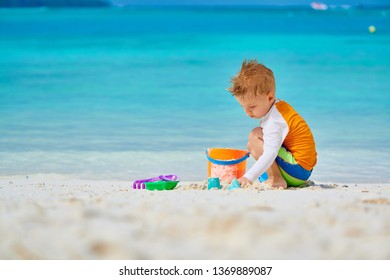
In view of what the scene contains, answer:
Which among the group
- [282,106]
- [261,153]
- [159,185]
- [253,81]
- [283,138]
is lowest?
[159,185]

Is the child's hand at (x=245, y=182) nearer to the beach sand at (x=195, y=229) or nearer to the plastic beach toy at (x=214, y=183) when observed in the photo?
the plastic beach toy at (x=214, y=183)

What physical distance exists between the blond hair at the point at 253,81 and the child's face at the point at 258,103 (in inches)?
1.0

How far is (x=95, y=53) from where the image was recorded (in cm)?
1767

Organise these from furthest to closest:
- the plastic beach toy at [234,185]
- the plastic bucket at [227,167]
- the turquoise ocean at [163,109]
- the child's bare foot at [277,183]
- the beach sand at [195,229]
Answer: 1. the turquoise ocean at [163,109]
2. the plastic bucket at [227,167]
3. the child's bare foot at [277,183]
4. the plastic beach toy at [234,185]
5. the beach sand at [195,229]

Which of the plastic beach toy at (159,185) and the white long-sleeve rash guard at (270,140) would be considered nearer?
the white long-sleeve rash guard at (270,140)

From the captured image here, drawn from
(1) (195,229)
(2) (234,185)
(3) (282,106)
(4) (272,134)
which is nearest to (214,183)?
(2) (234,185)

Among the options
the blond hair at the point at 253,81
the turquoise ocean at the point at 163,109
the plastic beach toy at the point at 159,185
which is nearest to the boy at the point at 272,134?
the blond hair at the point at 253,81

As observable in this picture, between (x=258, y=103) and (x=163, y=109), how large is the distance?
15.8 feet

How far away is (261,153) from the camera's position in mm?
4164

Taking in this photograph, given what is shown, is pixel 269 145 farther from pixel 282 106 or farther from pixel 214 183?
pixel 214 183

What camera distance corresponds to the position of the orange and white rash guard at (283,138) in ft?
13.1

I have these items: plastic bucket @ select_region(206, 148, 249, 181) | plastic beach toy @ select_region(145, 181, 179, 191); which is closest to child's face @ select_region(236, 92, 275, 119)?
plastic bucket @ select_region(206, 148, 249, 181)
